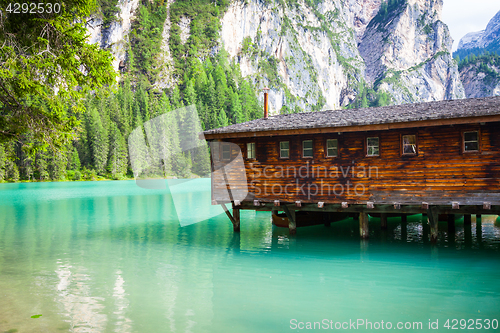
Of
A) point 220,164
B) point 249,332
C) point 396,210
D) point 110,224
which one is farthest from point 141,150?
point 249,332

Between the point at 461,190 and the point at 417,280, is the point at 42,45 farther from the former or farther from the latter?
the point at 461,190

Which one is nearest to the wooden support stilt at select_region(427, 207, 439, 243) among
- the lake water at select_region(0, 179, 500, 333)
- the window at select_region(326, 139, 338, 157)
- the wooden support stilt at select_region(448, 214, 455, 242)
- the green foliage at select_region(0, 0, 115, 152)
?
the lake water at select_region(0, 179, 500, 333)

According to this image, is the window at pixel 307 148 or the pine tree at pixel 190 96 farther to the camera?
the pine tree at pixel 190 96

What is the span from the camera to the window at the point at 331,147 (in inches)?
722

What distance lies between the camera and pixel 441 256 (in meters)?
16.2

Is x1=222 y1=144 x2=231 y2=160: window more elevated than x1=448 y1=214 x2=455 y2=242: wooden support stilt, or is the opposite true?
x1=222 y1=144 x2=231 y2=160: window

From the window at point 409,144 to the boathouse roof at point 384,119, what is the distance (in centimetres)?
101

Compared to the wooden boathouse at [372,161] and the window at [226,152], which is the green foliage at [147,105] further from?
the wooden boathouse at [372,161]

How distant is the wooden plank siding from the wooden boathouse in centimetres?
4

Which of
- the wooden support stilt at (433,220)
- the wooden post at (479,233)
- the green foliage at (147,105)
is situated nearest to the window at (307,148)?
the wooden support stilt at (433,220)

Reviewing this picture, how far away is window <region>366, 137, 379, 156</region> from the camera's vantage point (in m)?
17.5

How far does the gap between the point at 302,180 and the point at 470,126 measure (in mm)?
7333

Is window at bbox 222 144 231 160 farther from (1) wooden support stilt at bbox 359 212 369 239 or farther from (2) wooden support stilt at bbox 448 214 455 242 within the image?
(2) wooden support stilt at bbox 448 214 455 242

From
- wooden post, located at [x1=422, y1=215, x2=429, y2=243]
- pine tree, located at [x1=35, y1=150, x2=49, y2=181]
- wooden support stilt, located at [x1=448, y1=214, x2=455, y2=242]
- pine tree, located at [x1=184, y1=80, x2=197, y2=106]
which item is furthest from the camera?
pine tree, located at [x1=184, y1=80, x2=197, y2=106]
